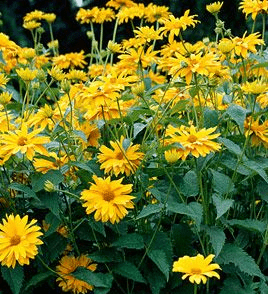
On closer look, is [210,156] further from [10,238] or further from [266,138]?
[10,238]

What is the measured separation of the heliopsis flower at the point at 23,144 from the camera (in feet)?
5.47

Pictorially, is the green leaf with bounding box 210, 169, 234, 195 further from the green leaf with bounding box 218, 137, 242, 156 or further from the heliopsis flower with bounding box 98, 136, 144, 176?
the heliopsis flower with bounding box 98, 136, 144, 176

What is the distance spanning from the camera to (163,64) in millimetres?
1914

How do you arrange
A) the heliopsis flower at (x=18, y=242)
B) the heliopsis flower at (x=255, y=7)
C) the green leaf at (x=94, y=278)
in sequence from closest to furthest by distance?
1. the heliopsis flower at (x=18, y=242)
2. the green leaf at (x=94, y=278)
3. the heliopsis flower at (x=255, y=7)

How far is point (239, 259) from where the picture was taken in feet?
5.69

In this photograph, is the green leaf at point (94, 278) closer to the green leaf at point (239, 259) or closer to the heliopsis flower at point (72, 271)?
the heliopsis flower at point (72, 271)

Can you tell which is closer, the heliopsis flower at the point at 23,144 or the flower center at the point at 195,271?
the flower center at the point at 195,271

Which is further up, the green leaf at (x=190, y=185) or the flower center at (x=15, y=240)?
the flower center at (x=15, y=240)

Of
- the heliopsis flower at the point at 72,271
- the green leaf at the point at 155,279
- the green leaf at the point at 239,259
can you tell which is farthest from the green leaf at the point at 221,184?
the heliopsis flower at the point at 72,271

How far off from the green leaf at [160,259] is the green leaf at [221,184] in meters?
0.21

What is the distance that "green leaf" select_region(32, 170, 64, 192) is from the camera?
171 cm

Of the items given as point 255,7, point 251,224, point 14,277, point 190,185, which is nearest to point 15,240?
point 14,277

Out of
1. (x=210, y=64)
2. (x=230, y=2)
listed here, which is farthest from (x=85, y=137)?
(x=230, y=2)

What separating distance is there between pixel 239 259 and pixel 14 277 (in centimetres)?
54
